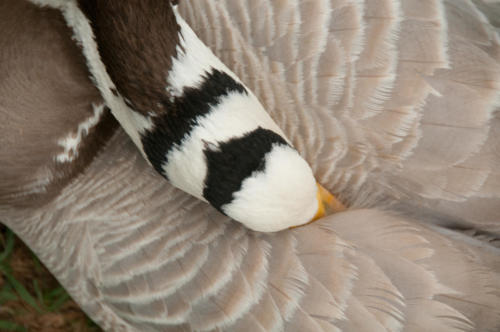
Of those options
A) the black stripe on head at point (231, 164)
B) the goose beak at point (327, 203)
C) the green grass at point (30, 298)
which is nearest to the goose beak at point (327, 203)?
the goose beak at point (327, 203)

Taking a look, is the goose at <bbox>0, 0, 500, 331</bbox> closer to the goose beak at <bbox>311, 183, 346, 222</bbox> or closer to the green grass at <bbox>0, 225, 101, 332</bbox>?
the goose beak at <bbox>311, 183, 346, 222</bbox>

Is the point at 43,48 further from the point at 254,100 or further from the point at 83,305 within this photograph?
the point at 83,305

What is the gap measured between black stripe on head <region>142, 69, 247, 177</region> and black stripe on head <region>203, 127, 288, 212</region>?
65mm

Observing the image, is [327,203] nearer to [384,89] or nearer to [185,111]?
[384,89]

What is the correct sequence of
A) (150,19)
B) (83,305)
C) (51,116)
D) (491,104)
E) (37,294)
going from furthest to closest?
(37,294), (83,305), (51,116), (491,104), (150,19)

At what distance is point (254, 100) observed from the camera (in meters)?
1.15

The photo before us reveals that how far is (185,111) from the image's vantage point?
108cm

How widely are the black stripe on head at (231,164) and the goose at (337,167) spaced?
226mm

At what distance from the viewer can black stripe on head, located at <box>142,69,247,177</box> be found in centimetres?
107

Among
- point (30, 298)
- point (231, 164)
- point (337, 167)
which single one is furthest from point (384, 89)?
point (30, 298)

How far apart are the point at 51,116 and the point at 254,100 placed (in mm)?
486

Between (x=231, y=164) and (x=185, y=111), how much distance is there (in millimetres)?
128

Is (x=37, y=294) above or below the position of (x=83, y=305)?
below

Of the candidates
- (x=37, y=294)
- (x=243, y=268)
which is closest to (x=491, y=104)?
(x=243, y=268)
